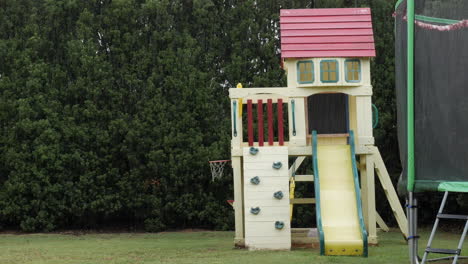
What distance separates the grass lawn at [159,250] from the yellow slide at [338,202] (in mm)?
272

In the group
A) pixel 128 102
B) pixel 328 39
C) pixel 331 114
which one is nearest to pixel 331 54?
pixel 328 39

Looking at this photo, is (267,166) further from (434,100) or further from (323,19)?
(434,100)

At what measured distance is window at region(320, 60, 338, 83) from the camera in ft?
36.2

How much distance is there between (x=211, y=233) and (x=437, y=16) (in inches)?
341

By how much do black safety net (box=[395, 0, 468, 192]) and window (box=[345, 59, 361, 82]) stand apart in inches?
140

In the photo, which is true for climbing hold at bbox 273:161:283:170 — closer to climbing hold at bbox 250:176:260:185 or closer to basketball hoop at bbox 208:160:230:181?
climbing hold at bbox 250:176:260:185

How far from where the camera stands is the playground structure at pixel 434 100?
6.92 metres

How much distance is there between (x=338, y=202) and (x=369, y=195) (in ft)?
3.96

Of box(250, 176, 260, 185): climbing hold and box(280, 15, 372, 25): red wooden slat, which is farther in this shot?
box(280, 15, 372, 25): red wooden slat

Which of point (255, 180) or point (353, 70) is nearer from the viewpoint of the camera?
point (255, 180)

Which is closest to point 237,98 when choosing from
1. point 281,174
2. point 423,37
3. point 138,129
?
point 281,174

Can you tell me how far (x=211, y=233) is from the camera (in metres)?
14.6

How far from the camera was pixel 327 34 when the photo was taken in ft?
37.2

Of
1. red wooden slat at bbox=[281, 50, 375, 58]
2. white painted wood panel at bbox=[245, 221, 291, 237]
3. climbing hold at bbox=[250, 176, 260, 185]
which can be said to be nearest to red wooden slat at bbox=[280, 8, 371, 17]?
red wooden slat at bbox=[281, 50, 375, 58]
